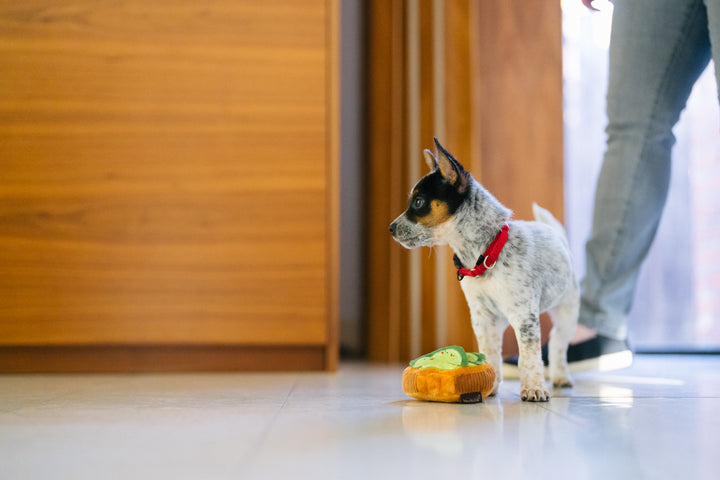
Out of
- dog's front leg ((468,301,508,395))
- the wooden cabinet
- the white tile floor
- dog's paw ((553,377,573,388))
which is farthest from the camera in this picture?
the wooden cabinet

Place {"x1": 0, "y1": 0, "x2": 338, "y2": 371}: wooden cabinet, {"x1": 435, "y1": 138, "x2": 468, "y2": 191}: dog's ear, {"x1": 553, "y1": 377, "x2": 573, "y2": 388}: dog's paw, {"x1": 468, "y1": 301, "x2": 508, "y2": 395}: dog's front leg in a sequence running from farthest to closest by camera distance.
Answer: {"x1": 0, "y1": 0, "x2": 338, "y2": 371}: wooden cabinet → {"x1": 553, "y1": 377, "x2": 573, "y2": 388}: dog's paw → {"x1": 468, "y1": 301, "x2": 508, "y2": 395}: dog's front leg → {"x1": 435, "y1": 138, "x2": 468, "y2": 191}: dog's ear

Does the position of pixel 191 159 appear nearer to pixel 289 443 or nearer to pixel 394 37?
pixel 394 37

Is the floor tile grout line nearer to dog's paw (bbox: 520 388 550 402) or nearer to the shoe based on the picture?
dog's paw (bbox: 520 388 550 402)

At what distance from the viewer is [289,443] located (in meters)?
0.78

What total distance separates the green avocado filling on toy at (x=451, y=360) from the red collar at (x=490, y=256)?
14 cm

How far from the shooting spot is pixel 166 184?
173 cm

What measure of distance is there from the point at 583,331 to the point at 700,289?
46.4 inches

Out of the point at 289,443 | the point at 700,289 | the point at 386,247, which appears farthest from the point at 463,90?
the point at 289,443

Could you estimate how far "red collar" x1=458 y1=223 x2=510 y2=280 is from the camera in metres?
1.13

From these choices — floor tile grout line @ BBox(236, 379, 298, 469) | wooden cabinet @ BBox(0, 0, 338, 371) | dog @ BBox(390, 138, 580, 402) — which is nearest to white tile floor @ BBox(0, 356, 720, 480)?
floor tile grout line @ BBox(236, 379, 298, 469)

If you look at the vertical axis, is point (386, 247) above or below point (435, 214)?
below

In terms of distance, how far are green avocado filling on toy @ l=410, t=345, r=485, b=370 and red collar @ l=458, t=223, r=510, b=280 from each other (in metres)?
0.14

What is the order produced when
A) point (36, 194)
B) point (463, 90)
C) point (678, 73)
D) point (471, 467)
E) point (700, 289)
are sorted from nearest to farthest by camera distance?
point (471, 467), point (678, 73), point (36, 194), point (463, 90), point (700, 289)

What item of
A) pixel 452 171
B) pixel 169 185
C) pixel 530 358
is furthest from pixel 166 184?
pixel 530 358
